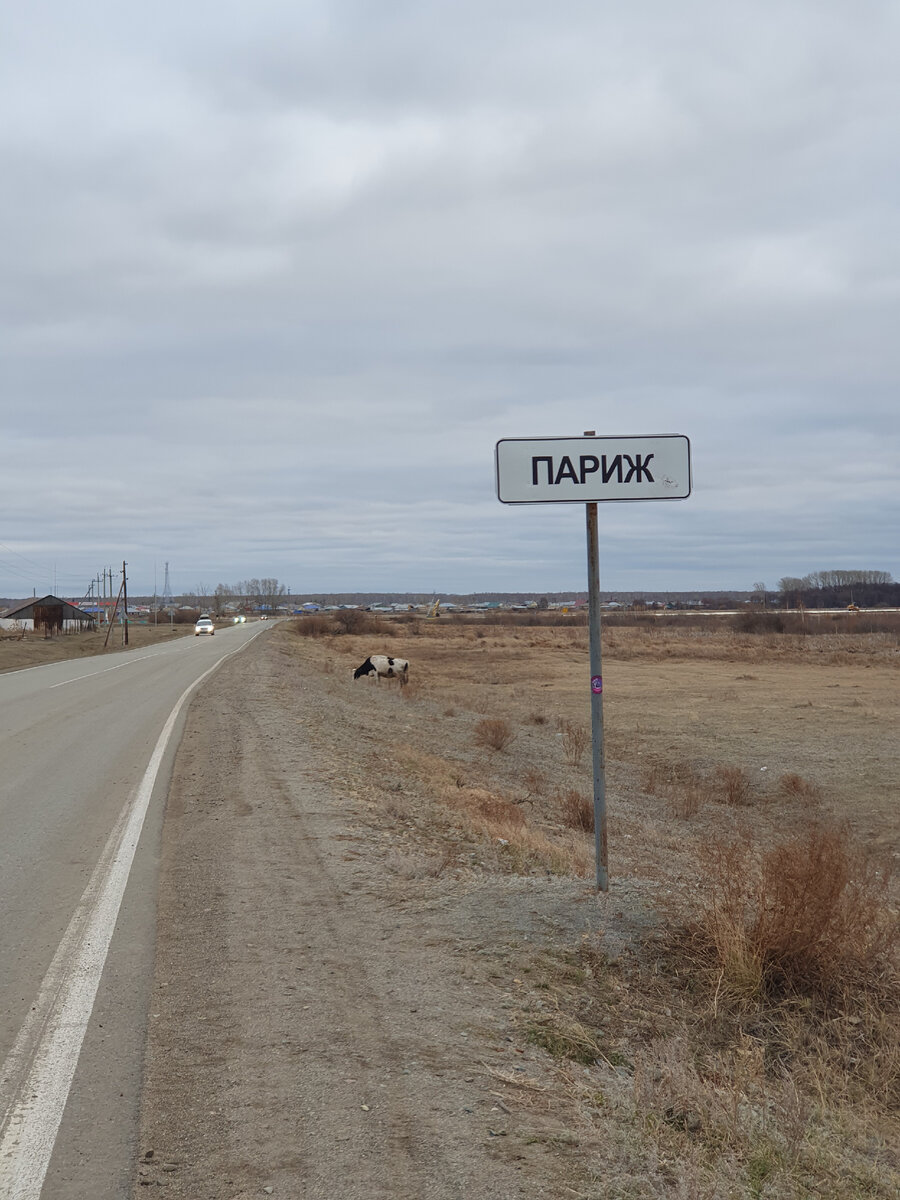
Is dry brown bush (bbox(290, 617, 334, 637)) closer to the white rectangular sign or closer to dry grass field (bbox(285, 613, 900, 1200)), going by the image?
dry grass field (bbox(285, 613, 900, 1200))

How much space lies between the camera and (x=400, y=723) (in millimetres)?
20172

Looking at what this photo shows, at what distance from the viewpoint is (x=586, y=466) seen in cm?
574

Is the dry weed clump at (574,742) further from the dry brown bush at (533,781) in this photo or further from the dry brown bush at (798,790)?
the dry brown bush at (798,790)

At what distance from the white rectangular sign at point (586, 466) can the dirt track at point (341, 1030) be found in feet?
8.45

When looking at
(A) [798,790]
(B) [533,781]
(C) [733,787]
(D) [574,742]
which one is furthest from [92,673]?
(A) [798,790]

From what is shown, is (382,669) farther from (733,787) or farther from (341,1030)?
(341,1030)

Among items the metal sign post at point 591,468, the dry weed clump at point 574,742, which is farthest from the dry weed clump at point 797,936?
the dry weed clump at point 574,742

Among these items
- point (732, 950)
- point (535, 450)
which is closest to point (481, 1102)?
point (732, 950)

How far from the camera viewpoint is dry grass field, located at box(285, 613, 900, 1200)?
3424mm

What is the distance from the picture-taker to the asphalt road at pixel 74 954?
11.2 ft

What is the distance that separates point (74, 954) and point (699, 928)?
3562mm

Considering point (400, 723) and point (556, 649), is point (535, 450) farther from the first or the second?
point (556, 649)

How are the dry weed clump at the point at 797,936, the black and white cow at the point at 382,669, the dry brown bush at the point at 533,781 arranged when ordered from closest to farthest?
1. the dry weed clump at the point at 797,936
2. the dry brown bush at the point at 533,781
3. the black and white cow at the point at 382,669

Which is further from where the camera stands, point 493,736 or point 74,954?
point 493,736
